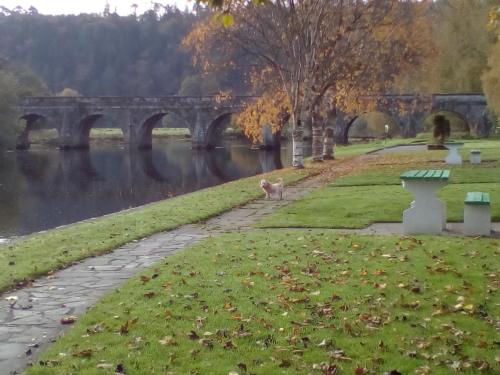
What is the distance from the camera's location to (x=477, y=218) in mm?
10000

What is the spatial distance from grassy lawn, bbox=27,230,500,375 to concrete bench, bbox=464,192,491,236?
1312 mm

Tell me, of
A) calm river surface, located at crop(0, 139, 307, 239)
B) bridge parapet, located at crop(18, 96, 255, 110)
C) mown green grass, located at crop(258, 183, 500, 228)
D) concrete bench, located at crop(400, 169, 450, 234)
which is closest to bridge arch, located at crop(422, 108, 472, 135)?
calm river surface, located at crop(0, 139, 307, 239)

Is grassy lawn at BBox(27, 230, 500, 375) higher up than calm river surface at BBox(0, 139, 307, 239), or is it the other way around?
grassy lawn at BBox(27, 230, 500, 375)

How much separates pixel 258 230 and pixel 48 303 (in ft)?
17.0

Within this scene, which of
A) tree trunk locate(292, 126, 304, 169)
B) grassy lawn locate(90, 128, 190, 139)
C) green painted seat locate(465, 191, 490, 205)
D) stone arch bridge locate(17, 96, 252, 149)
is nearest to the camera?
green painted seat locate(465, 191, 490, 205)

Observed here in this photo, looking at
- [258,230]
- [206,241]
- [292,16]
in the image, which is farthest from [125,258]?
[292,16]

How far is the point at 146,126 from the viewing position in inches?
2896

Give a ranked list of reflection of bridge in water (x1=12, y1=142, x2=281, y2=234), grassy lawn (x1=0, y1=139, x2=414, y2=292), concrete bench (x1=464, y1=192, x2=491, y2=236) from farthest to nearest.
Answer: reflection of bridge in water (x1=12, y1=142, x2=281, y2=234), concrete bench (x1=464, y1=192, x2=491, y2=236), grassy lawn (x1=0, y1=139, x2=414, y2=292)

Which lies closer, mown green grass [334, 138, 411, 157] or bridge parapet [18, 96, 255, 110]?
mown green grass [334, 138, 411, 157]

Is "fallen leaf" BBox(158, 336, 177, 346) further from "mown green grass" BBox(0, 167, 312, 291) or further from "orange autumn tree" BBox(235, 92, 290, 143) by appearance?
"orange autumn tree" BBox(235, 92, 290, 143)

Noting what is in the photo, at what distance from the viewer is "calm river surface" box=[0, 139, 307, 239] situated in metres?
21.7

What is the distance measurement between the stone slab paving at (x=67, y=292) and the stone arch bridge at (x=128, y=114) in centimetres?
5776

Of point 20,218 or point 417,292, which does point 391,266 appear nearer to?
point 417,292

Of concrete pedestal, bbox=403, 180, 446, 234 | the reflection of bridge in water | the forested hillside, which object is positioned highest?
the forested hillside
